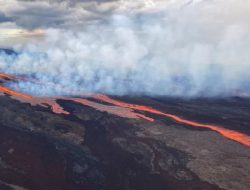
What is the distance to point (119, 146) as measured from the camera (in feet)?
160

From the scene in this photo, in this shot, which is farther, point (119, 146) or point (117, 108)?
point (117, 108)

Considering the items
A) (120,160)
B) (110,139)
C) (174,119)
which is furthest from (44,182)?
(174,119)

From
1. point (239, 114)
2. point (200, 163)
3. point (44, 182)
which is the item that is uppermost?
point (239, 114)

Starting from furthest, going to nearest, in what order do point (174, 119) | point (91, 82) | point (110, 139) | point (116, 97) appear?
point (91, 82), point (116, 97), point (174, 119), point (110, 139)

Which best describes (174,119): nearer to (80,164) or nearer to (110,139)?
(110,139)

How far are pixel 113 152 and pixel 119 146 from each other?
2.57 m

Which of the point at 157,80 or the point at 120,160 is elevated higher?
the point at 157,80

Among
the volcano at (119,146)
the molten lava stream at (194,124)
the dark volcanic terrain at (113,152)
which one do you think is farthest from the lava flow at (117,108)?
the dark volcanic terrain at (113,152)

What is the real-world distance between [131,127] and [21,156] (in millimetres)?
19686

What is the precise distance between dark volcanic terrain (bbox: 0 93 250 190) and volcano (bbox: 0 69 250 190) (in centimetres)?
10

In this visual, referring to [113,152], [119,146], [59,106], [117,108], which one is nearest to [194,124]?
[117,108]

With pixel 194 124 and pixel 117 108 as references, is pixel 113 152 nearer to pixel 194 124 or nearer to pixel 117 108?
pixel 194 124

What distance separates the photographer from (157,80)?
4973 inches

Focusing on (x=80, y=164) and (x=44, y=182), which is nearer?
(x=44, y=182)
